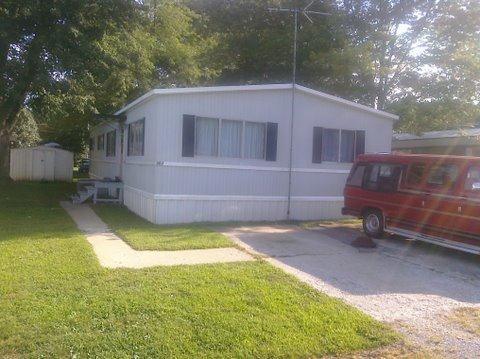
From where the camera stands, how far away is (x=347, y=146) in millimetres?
13984

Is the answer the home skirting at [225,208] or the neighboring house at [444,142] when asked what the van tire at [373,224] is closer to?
the home skirting at [225,208]

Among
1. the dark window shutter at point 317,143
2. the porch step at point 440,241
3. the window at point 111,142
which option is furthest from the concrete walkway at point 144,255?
the window at point 111,142

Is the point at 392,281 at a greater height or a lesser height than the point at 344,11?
lesser

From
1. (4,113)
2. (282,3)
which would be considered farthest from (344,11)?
(4,113)

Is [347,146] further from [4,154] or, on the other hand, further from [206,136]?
[4,154]

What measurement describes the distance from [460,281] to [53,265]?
607cm

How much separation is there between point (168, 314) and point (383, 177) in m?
6.73

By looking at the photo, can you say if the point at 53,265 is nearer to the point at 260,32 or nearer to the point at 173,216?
the point at 173,216

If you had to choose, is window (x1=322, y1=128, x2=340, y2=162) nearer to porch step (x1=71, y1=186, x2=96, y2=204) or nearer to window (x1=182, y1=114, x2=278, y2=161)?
window (x1=182, y1=114, x2=278, y2=161)

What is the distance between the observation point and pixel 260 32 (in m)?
22.7

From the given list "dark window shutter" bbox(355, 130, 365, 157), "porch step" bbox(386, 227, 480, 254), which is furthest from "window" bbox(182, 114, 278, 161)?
"porch step" bbox(386, 227, 480, 254)

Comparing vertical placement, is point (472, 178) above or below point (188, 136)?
below

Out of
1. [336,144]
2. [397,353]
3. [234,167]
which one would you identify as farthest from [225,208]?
[397,353]

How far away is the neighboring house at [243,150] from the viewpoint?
1162 centimetres
